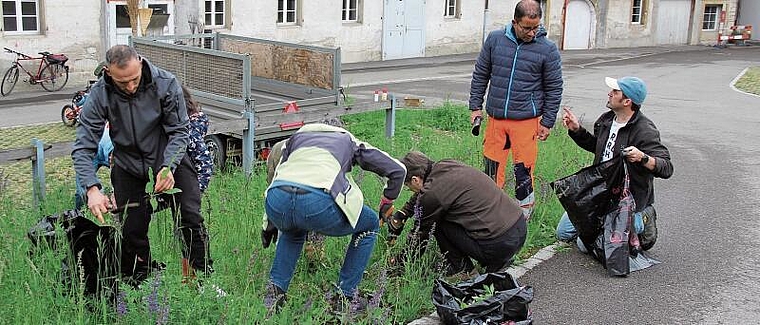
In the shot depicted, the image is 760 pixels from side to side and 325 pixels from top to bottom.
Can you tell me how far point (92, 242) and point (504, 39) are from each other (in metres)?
3.96

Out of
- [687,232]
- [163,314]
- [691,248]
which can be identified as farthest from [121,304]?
[687,232]

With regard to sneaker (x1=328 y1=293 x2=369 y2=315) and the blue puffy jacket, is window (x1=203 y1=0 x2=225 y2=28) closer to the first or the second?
the blue puffy jacket

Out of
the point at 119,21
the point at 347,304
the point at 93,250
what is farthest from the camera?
the point at 119,21

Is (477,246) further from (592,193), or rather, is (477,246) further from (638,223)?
(638,223)

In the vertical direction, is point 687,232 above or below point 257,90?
below

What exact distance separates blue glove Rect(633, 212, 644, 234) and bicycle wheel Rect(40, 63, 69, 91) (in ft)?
45.2

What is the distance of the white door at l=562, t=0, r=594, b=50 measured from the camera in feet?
117

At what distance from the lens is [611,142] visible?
6668 millimetres

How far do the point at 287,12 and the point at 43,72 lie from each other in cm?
804

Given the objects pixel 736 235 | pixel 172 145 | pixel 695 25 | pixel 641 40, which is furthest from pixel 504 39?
pixel 695 25

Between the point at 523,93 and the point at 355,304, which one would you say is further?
the point at 523,93

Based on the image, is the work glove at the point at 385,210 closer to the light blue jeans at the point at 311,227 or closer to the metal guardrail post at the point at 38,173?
the light blue jeans at the point at 311,227

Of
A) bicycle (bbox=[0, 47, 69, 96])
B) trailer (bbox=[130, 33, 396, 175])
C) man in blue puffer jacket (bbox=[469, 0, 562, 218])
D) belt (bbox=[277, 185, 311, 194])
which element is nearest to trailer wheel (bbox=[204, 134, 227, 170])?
trailer (bbox=[130, 33, 396, 175])

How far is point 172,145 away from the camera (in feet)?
16.6
